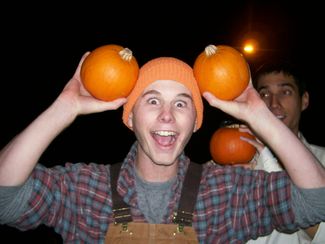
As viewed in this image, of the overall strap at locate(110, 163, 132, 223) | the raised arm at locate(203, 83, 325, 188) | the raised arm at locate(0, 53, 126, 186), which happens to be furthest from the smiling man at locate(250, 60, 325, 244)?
the raised arm at locate(0, 53, 126, 186)

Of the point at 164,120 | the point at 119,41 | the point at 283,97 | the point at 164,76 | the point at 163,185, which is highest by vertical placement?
the point at 119,41

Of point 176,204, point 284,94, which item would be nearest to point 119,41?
point 284,94

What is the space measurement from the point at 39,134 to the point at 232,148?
87.8 inches

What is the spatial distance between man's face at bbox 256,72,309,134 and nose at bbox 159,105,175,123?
177cm

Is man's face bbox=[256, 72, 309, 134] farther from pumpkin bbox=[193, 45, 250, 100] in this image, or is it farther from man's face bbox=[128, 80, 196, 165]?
man's face bbox=[128, 80, 196, 165]

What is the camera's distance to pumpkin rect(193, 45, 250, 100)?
236 centimetres

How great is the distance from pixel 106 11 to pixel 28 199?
14.4 m

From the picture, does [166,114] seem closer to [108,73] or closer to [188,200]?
[108,73]

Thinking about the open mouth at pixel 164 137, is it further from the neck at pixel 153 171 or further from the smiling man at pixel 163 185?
the neck at pixel 153 171

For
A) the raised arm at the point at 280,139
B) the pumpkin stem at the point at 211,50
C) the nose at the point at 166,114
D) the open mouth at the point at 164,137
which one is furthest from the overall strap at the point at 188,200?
the pumpkin stem at the point at 211,50

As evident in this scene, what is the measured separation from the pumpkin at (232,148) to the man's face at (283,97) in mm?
511

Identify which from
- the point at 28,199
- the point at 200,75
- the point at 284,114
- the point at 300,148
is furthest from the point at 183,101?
the point at 284,114

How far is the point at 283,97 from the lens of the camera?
3.86 meters

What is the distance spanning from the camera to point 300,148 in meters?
2.24
